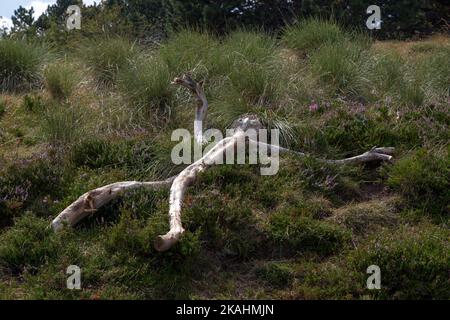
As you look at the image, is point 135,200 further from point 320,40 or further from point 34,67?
point 320,40

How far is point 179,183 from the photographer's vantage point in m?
5.68

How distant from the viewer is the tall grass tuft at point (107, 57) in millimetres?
8555

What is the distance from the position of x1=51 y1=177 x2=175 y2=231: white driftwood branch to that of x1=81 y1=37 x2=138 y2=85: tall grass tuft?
2.99m

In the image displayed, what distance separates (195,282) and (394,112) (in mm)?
3541

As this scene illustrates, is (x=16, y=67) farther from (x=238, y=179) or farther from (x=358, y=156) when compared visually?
(x=358, y=156)

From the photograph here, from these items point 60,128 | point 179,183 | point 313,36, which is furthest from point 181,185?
point 313,36

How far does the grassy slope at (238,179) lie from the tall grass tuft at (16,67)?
0.27m

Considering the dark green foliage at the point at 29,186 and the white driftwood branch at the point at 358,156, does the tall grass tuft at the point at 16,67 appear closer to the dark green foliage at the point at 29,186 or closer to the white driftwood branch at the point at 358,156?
the dark green foliage at the point at 29,186

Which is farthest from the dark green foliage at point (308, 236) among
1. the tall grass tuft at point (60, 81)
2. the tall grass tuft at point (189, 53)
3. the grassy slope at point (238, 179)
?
the tall grass tuft at point (60, 81)

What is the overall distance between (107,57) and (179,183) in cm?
360

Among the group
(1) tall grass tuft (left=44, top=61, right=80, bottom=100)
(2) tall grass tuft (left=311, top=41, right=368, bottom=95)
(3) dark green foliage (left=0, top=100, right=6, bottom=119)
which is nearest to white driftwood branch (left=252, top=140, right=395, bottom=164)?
(2) tall grass tuft (left=311, top=41, right=368, bottom=95)

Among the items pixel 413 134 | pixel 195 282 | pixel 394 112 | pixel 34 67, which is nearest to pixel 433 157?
pixel 413 134

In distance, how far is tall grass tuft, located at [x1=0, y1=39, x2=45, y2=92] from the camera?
28.6 ft
